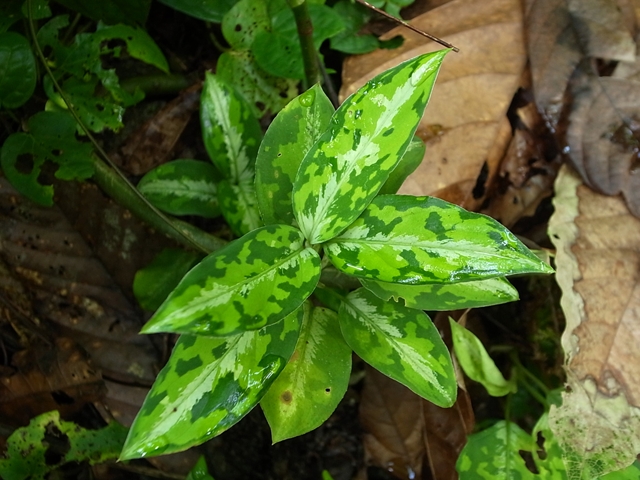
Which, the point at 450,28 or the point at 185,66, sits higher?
the point at 185,66

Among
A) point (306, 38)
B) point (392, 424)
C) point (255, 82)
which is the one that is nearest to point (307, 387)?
point (392, 424)

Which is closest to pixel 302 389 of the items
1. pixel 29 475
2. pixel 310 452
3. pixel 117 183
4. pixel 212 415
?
pixel 212 415

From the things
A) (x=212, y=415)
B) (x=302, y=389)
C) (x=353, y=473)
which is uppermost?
(x=212, y=415)

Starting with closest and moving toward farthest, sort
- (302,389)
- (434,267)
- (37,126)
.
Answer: (434,267), (302,389), (37,126)

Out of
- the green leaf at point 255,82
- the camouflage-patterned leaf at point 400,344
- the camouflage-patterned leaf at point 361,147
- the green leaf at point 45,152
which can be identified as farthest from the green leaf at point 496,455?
the green leaf at point 45,152

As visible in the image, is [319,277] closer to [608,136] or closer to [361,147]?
[361,147]

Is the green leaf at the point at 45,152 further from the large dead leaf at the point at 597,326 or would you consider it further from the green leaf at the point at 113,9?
the large dead leaf at the point at 597,326

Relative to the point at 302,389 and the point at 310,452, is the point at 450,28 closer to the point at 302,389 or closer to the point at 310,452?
the point at 302,389

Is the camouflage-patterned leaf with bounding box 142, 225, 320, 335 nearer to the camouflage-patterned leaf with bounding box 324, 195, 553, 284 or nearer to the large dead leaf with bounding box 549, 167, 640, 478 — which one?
the camouflage-patterned leaf with bounding box 324, 195, 553, 284
